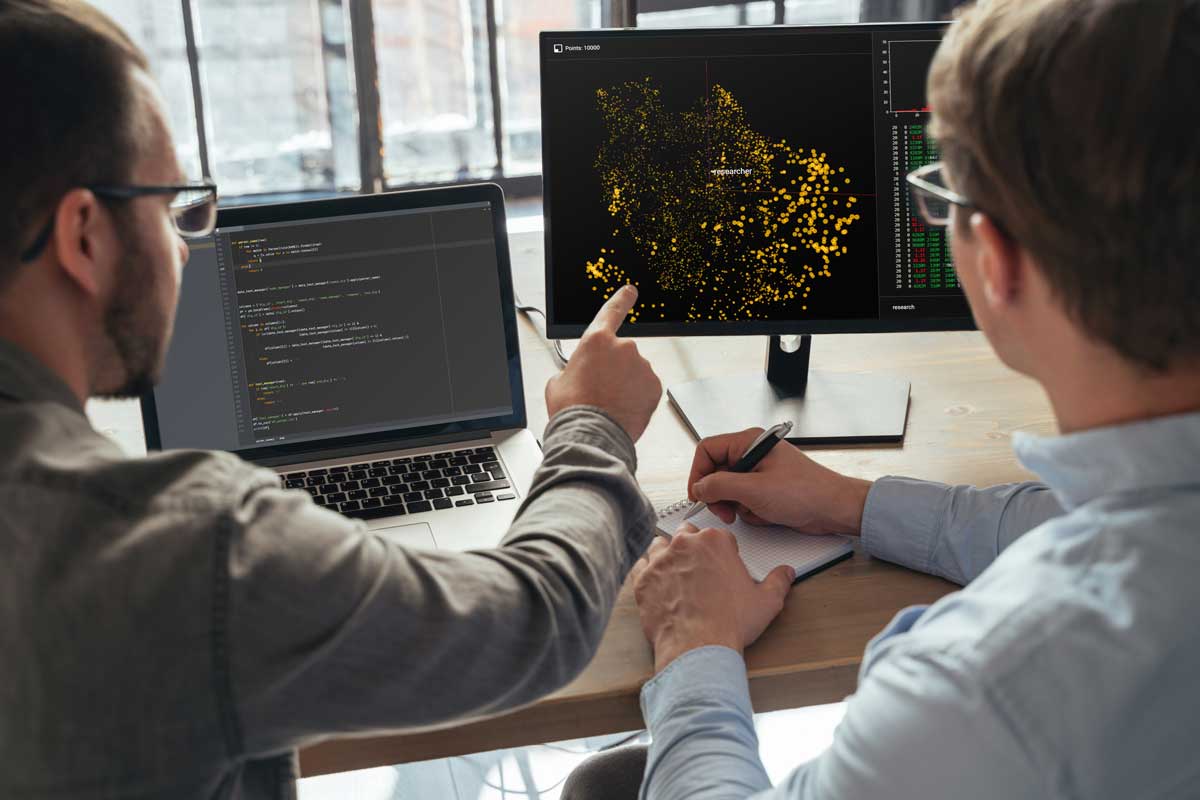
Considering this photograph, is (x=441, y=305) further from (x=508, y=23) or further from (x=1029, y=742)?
(x=508, y=23)

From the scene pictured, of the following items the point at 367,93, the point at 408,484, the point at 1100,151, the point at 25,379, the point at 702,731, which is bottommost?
the point at 702,731

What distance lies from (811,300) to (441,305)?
17.9 inches

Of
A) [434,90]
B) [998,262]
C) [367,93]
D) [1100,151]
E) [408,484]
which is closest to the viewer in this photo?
[1100,151]

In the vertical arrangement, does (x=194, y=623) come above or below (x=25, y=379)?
below

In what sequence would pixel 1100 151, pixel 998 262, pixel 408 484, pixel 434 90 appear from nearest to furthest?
1. pixel 1100 151
2. pixel 998 262
3. pixel 408 484
4. pixel 434 90

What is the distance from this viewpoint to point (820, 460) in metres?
1.36

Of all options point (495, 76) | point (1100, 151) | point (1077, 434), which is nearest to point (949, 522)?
point (1077, 434)

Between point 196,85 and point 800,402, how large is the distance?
3.55 m

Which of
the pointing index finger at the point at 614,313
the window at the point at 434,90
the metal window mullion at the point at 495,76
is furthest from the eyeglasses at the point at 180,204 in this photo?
the metal window mullion at the point at 495,76

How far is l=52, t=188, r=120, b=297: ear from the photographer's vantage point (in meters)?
0.75

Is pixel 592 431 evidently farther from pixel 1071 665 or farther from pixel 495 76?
pixel 495 76

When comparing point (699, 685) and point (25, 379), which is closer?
point (25, 379)

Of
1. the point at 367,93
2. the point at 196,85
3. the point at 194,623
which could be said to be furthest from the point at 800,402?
the point at 196,85

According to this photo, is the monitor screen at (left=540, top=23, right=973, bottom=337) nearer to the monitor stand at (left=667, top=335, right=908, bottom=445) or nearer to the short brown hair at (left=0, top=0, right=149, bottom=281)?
the monitor stand at (left=667, top=335, right=908, bottom=445)
